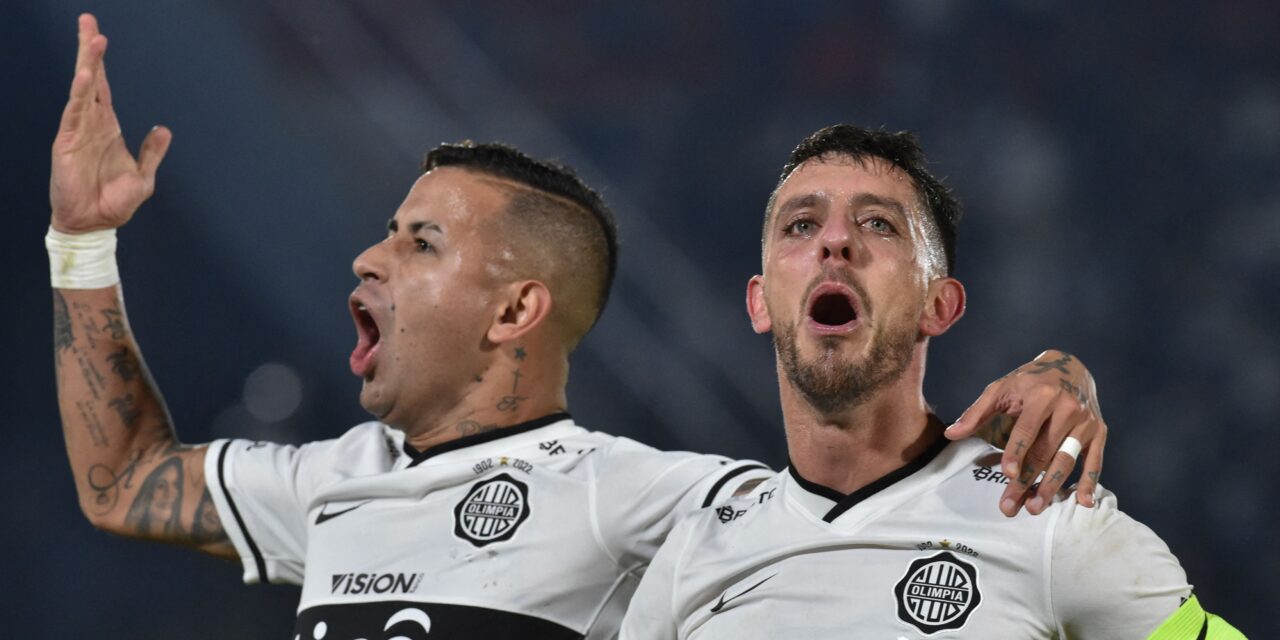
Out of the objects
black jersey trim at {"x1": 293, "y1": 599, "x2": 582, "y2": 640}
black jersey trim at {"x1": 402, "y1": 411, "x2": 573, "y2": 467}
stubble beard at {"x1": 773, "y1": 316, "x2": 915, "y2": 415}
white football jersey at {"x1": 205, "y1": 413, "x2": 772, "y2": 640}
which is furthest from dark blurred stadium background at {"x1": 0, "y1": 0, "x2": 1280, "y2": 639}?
stubble beard at {"x1": 773, "y1": 316, "x2": 915, "y2": 415}

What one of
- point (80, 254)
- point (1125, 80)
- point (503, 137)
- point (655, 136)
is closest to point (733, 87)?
point (655, 136)

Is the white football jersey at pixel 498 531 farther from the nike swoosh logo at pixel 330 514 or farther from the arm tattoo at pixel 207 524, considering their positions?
the arm tattoo at pixel 207 524

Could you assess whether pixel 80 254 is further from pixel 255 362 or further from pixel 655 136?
pixel 655 136

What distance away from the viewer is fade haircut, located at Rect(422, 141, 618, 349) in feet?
10.0

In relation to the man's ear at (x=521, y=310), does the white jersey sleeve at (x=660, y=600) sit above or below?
below

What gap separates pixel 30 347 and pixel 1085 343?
3185mm

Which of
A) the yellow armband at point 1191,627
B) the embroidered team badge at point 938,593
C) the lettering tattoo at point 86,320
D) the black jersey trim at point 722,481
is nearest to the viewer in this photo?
the yellow armband at point 1191,627

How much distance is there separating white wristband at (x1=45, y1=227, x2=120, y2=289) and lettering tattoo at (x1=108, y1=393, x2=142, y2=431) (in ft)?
→ 0.87

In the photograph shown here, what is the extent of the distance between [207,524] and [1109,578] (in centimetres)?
200

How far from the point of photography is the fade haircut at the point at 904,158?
2316 millimetres

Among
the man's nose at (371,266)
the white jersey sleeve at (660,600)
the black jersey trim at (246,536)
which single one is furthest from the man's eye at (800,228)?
the black jersey trim at (246,536)

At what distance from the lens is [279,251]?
4602 millimetres

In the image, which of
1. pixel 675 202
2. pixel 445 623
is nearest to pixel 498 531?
pixel 445 623

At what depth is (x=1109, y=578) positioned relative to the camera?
1871 millimetres
